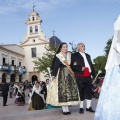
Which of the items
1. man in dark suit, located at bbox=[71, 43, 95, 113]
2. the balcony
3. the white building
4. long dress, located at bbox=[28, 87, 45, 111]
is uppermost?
the white building

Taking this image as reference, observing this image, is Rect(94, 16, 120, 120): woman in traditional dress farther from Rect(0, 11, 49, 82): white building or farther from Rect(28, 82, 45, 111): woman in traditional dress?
Rect(0, 11, 49, 82): white building

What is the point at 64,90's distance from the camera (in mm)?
6723

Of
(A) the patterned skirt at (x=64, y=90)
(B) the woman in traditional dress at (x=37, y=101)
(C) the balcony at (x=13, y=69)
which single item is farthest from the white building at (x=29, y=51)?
(A) the patterned skirt at (x=64, y=90)

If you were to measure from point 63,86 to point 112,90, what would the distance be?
2.90m

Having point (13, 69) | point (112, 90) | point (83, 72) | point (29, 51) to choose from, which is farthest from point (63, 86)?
point (29, 51)

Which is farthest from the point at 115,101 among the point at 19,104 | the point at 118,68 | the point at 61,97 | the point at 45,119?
the point at 19,104

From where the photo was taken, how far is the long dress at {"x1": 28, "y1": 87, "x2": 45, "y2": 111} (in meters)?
10.6

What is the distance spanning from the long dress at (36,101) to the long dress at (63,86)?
3782mm

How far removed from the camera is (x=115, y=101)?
379 centimetres

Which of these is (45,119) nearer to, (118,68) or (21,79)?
(118,68)

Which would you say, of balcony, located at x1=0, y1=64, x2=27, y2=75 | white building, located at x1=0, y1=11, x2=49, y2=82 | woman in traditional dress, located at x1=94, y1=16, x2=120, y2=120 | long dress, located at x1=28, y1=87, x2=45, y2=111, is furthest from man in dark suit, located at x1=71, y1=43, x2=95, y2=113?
white building, located at x1=0, y1=11, x2=49, y2=82

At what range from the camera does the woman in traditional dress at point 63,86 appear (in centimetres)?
662

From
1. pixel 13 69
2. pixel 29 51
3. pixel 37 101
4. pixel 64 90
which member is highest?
pixel 29 51

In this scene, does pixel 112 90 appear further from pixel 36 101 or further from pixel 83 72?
pixel 36 101
